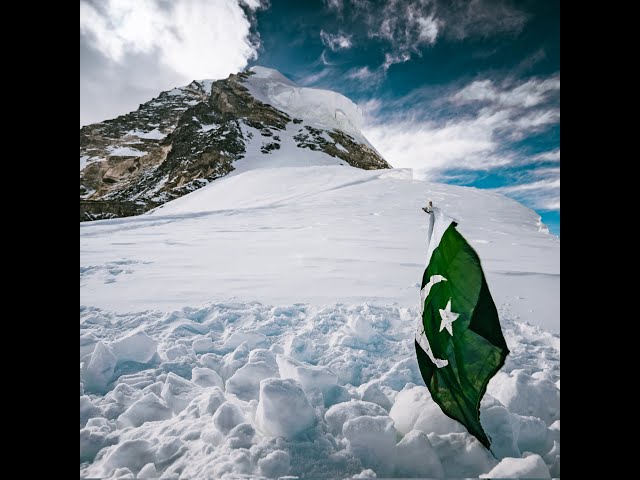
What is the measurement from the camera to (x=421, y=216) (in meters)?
9.27

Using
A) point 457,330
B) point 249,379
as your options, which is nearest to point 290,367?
point 249,379

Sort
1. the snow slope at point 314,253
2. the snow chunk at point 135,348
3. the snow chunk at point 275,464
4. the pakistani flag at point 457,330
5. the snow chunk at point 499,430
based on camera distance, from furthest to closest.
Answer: the snow slope at point 314,253 < the snow chunk at point 135,348 < the snow chunk at point 499,430 < the snow chunk at point 275,464 < the pakistani flag at point 457,330

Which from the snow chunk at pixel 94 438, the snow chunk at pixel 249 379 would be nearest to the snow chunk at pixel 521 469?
the snow chunk at pixel 249 379

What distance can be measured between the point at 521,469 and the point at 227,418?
61.6 inches

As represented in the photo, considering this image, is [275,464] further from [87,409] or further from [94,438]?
[87,409]

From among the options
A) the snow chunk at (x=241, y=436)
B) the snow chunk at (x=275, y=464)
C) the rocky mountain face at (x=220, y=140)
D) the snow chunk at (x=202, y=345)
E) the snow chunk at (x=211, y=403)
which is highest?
the rocky mountain face at (x=220, y=140)

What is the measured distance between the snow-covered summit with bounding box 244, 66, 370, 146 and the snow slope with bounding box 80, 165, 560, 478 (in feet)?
186

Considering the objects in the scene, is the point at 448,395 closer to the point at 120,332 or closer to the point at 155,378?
the point at 155,378

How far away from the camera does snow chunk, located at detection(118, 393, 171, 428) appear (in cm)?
189

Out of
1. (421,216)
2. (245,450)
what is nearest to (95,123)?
(421,216)

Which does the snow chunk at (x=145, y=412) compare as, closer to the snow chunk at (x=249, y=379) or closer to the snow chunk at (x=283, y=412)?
the snow chunk at (x=249, y=379)

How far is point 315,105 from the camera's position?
201 feet

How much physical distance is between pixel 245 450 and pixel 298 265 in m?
3.78

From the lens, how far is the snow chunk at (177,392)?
2029 mm
